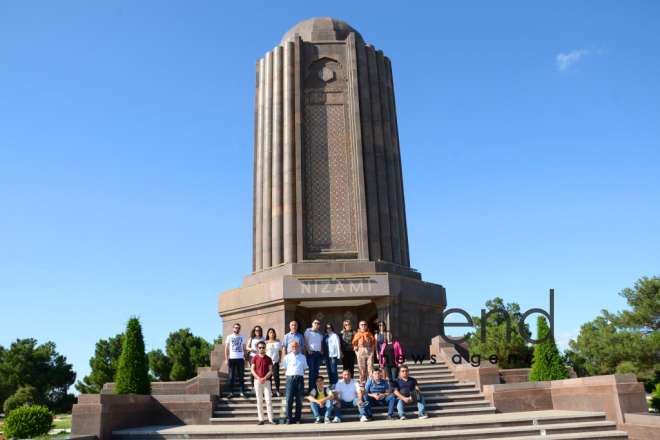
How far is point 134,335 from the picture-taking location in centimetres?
1477

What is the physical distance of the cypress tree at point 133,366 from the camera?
1388cm

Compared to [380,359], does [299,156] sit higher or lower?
higher

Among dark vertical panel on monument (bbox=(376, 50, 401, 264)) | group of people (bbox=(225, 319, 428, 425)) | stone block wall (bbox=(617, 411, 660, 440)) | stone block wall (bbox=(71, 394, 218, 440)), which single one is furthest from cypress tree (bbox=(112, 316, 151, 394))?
stone block wall (bbox=(617, 411, 660, 440))

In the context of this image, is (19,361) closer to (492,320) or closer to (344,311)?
(344,311)

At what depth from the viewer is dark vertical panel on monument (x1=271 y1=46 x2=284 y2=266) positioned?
22.6m

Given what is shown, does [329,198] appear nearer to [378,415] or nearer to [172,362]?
[378,415]

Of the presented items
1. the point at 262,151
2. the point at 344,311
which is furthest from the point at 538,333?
the point at 262,151

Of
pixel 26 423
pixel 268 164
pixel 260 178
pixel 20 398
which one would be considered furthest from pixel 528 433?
pixel 20 398

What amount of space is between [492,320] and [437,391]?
41896 millimetres

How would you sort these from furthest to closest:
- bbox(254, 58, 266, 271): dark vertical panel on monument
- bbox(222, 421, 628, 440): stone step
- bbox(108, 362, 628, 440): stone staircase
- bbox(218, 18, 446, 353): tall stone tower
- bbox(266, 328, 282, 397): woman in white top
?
bbox(254, 58, 266, 271): dark vertical panel on monument < bbox(218, 18, 446, 353): tall stone tower < bbox(266, 328, 282, 397): woman in white top < bbox(108, 362, 628, 440): stone staircase < bbox(222, 421, 628, 440): stone step

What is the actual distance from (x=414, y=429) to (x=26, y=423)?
9478 millimetres

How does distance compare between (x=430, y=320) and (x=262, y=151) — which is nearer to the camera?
(x=430, y=320)

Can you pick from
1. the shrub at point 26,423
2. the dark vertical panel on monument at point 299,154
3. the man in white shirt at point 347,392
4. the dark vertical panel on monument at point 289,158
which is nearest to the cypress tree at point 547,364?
the man in white shirt at point 347,392

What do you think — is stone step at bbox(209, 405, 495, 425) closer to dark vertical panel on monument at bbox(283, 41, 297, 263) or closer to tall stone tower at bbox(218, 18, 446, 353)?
tall stone tower at bbox(218, 18, 446, 353)
